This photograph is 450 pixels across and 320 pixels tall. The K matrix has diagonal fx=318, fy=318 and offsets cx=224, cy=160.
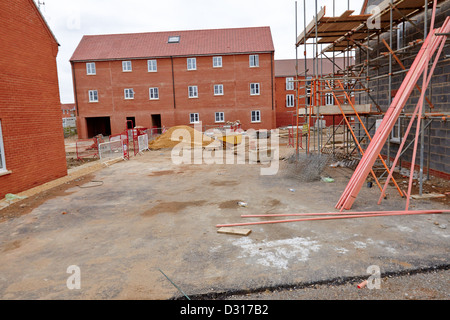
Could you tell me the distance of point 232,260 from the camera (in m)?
5.20

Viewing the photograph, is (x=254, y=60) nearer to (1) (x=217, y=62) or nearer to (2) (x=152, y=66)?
(1) (x=217, y=62)

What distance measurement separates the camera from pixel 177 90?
A: 34094 millimetres

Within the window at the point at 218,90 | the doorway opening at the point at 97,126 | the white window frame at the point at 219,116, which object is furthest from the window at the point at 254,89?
the doorway opening at the point at 97,126

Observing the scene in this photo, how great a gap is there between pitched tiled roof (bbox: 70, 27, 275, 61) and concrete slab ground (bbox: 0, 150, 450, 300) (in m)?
26.6

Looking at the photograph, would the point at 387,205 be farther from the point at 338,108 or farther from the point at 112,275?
the point at 112,275

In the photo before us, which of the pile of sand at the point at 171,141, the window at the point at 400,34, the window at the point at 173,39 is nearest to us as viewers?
the window at the point at 400,34

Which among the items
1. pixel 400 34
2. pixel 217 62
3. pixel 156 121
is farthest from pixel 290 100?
pixel 400 34

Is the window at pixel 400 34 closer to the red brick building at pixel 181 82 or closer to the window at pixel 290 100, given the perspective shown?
the red brick building at pixel 181 82

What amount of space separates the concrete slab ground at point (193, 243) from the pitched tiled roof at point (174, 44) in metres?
26.6

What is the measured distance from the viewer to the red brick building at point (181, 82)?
33500 mm

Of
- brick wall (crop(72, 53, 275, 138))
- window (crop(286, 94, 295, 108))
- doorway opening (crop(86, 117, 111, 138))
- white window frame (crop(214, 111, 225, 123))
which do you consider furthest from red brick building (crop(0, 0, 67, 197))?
window (crop(286, 94, 295, 108))

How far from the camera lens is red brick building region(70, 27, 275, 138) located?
3350cm

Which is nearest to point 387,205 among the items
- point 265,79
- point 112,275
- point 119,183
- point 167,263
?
point 167,263
